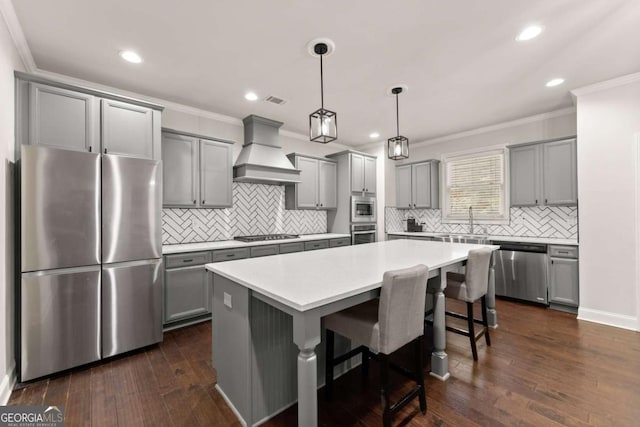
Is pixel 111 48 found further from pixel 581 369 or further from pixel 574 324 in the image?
pixel 574 324

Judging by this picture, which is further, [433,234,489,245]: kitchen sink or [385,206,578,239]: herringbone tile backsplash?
[433,234,489,245]: kitchen sink

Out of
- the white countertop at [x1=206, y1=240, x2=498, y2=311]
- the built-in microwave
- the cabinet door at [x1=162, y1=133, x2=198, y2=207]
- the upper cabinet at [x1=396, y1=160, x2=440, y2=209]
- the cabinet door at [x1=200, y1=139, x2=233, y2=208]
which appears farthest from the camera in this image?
the upper cabinet at [x1=396, y1=160, x2=440, y2=209]

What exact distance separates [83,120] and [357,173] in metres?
3.99

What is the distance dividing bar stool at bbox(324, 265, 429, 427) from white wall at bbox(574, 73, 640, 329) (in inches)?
119

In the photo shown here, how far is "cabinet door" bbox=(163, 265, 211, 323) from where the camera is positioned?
307 cm

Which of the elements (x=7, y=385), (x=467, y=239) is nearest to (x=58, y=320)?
(x=7, y=385)

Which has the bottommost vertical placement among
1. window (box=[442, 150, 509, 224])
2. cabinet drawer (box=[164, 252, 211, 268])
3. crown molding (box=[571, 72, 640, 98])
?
cabinet drawer (box=[164, 252, 211, 268])

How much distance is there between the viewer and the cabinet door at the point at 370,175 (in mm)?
5467

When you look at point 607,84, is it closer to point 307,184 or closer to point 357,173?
point 357,173

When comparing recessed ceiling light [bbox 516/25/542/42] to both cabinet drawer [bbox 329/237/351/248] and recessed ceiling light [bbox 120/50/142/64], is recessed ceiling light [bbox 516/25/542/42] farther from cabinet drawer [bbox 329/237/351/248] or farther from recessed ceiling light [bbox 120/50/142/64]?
cabinet drawer [bbox 329/237/351/248]

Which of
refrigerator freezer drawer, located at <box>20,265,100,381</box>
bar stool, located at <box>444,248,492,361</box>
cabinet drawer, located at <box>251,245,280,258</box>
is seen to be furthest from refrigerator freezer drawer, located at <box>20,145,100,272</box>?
bar stool, located at <box>444,248,492,361</box>

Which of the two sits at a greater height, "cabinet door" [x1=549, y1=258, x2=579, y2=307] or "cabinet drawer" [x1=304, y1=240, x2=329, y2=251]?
"cabinet drawer" [x1=304, y1=240, x2=329, y2=251]

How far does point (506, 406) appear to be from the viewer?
185cm

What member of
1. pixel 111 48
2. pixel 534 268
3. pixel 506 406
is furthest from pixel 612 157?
pixel 111 48
